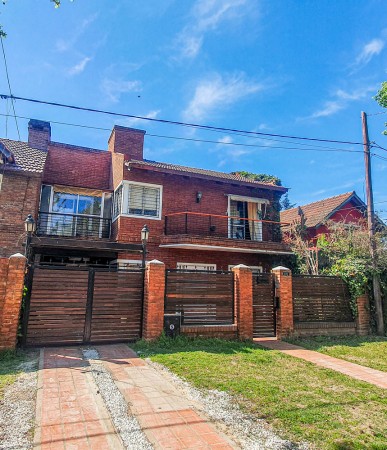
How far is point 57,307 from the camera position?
727 cm

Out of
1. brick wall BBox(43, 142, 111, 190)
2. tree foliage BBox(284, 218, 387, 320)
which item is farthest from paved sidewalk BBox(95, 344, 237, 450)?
brick wall BBox(43, 142, 111, 190)

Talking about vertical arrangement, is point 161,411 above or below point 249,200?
below

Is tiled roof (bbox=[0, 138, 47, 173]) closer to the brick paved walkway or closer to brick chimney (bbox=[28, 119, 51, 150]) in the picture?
brick chimney (bbox=[28, 119, 51, 150])

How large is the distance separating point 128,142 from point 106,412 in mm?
13246

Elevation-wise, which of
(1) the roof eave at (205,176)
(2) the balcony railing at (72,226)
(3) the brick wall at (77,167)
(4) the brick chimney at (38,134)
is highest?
(4) the brick chimney at (38,134)

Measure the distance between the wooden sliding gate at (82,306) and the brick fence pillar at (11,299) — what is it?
31 centimetres

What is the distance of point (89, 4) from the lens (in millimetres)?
6961

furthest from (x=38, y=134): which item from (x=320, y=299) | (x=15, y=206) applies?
(x=320, y=299)

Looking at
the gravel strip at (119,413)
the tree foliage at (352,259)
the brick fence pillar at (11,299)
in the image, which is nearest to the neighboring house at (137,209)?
the tree foliage at (352,259)

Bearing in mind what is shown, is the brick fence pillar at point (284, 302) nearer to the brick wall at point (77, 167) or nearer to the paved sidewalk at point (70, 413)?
the paved sidewalk at point (70, 413)

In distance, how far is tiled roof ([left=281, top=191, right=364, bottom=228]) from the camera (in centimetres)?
1963

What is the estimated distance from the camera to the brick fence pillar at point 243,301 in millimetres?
8609

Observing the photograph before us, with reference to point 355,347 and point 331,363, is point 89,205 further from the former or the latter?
point 355,347

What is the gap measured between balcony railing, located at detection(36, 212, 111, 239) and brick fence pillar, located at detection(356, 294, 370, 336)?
34.2ft
